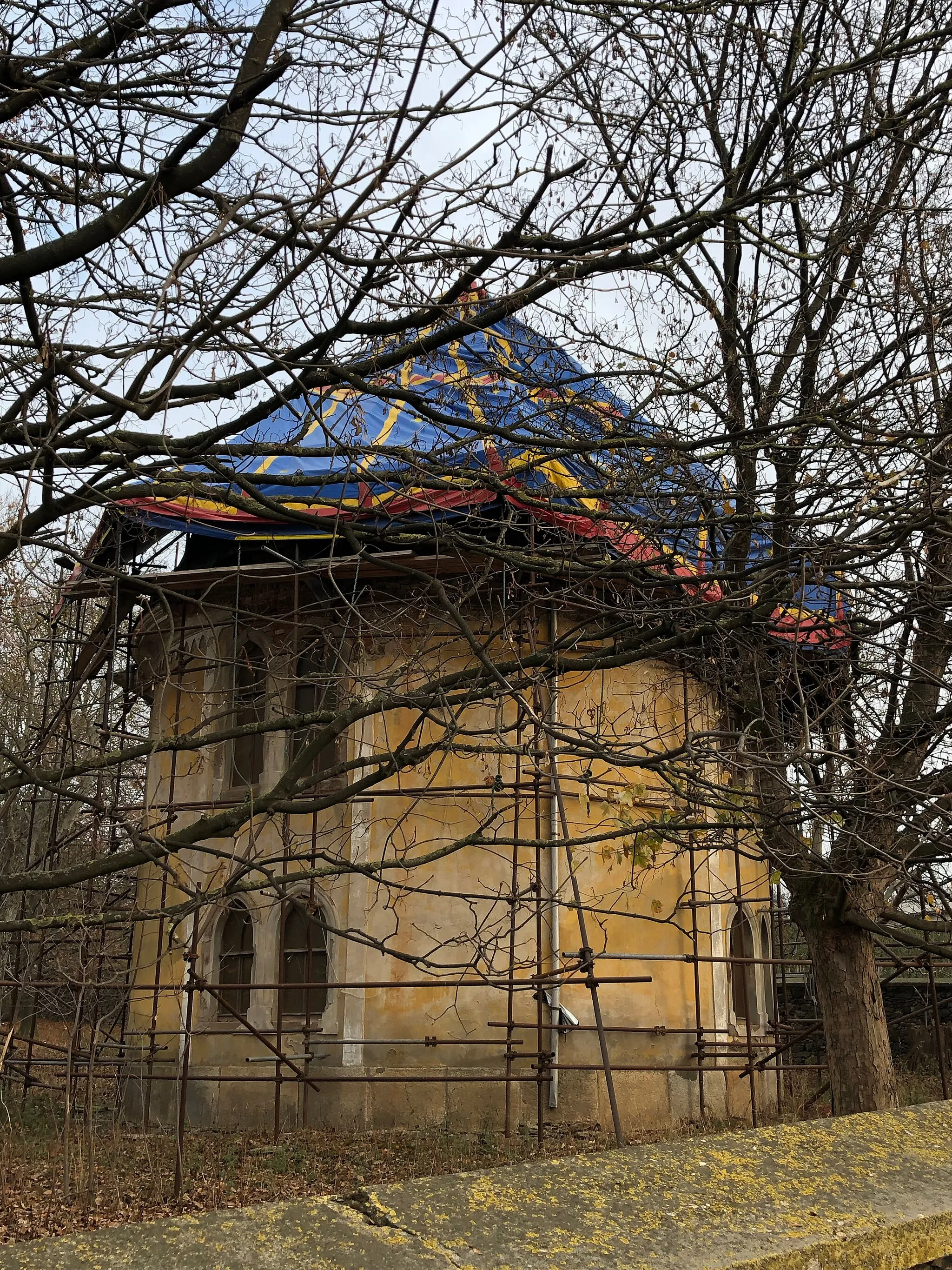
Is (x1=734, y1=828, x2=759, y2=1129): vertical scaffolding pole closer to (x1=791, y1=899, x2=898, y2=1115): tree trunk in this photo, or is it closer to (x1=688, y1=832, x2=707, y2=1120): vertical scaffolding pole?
(x1=688, y1=832, x2=707, y2=1120): vertical scaffolding pole

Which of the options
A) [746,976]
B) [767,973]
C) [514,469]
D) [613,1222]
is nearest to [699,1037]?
[746,976]

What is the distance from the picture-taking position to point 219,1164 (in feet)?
35.3

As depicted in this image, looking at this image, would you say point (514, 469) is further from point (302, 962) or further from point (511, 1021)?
point (302, 962)

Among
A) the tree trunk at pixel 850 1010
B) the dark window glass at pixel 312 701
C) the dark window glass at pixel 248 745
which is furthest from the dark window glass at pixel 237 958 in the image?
the tree trunk at pixel 850 1010

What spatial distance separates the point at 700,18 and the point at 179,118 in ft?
11.0

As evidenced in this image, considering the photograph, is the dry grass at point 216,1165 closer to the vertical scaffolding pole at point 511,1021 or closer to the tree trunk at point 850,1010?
the vertical scaffolding pole at point 511,1021

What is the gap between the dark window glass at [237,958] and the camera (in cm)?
1359

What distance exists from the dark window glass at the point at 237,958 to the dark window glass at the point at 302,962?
40 cm

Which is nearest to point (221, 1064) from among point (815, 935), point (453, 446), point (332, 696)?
point (332, 696)

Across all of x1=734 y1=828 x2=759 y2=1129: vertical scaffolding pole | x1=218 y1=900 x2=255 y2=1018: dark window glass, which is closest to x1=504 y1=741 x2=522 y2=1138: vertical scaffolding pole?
x1=734 y1=828 x2=759 y2=1129: vertical scaffolding pole

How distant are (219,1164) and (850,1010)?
5624 mm

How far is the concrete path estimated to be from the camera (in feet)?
6.34

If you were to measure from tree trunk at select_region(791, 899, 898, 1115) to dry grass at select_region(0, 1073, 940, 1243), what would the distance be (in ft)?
8.79

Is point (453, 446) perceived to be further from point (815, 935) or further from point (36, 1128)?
point (36, 1128)
